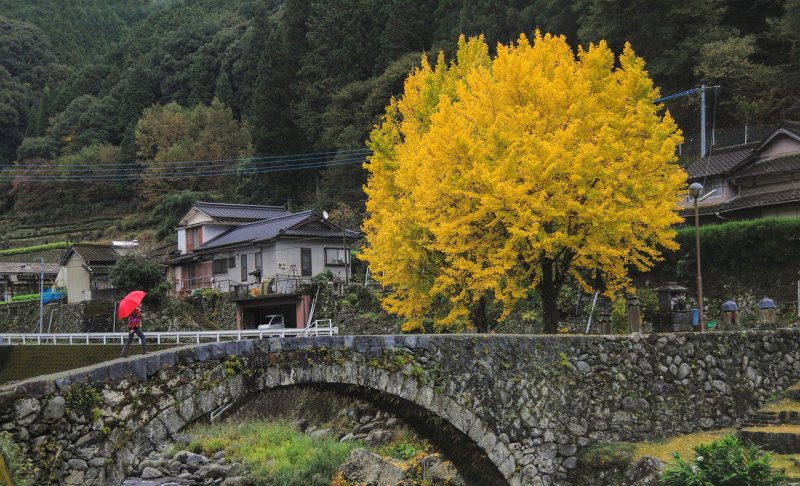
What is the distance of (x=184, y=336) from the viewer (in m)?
32.9

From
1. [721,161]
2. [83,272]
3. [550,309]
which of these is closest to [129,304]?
[550,309]

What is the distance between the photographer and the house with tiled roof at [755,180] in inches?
1136

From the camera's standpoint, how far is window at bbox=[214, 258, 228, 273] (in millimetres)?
46100

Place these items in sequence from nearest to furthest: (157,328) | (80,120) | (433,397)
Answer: (433,397), (157,328), (80,120)

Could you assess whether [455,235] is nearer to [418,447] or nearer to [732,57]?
[418,447]

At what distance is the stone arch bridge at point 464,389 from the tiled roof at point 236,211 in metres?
36.5

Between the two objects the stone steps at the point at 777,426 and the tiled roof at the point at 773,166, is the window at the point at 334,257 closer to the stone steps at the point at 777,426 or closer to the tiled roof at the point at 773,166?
the tiled roof at the point at 773,166

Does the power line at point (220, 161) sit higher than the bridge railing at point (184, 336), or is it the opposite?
the power line at point (220, 161)

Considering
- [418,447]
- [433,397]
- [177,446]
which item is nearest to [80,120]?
[177,446]

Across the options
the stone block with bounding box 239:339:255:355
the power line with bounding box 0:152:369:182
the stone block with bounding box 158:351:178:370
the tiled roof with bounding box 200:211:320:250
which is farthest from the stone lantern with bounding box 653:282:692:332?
the power line with bounding box 0:152:369:182

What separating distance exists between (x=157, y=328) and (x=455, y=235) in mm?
27229

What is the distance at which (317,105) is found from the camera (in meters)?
60.7

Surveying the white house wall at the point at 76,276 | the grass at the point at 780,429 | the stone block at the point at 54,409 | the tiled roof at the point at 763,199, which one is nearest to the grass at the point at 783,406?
the grass at the point at 780,429

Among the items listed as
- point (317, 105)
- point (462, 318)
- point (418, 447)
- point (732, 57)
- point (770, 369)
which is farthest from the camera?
point (317, 105)
